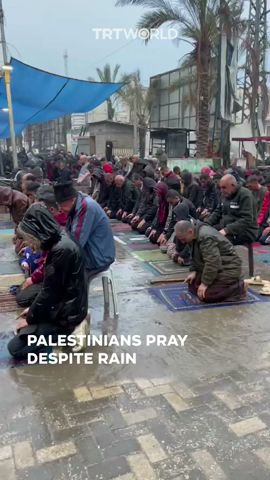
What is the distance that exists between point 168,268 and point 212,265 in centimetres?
169

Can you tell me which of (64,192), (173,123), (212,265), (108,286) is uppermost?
(173,123)

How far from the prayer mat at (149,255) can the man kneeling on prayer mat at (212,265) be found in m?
1.89

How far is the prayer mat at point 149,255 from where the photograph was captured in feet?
22.3

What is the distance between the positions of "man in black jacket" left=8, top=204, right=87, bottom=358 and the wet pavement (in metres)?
0.28

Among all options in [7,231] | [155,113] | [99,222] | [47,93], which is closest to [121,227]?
[7,231]

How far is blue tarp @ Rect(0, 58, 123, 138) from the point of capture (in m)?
11.3

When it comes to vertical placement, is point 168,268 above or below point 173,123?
below

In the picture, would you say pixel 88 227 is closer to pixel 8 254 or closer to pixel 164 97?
pixel 8 254

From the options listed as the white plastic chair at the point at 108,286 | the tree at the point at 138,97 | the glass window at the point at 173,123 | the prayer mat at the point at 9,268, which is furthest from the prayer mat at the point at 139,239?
the tree at the point at 138,97

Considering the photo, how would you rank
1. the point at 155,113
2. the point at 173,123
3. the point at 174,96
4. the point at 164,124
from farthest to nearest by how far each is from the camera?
the point at 155,113, the point at 164,124, the point at 173,123, the point at 174,96

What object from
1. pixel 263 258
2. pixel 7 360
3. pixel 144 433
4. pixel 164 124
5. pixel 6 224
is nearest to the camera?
pixel 144 433

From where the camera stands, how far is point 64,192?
4.13 metres

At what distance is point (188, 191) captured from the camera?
9.08 m

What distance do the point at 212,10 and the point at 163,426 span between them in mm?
14629
